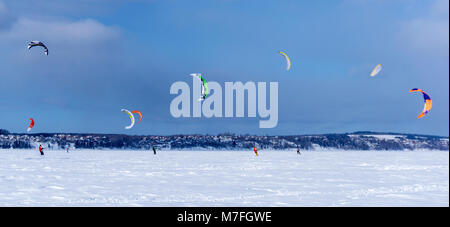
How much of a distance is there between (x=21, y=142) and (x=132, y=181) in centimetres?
8619

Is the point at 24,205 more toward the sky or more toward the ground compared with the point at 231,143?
more toward the ground

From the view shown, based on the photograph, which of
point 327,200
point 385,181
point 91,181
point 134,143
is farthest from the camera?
point 134,143

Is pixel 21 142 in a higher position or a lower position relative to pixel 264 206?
higher

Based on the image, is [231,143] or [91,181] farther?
[231,143]

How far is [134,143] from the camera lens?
4392 inches

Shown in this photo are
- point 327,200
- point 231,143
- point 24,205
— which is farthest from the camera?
point 231,143
